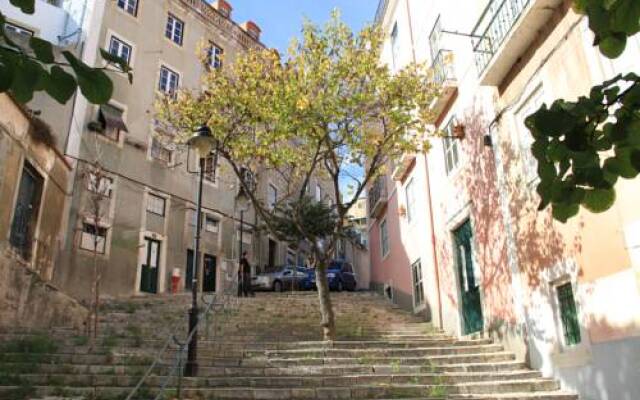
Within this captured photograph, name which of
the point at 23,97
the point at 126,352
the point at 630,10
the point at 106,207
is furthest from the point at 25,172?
the point at 630,10

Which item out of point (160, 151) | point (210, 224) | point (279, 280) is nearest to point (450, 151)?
point (279, 280)

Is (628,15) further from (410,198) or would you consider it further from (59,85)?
(410,198)

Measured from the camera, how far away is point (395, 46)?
69.3 ft

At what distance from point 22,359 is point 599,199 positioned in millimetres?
9661

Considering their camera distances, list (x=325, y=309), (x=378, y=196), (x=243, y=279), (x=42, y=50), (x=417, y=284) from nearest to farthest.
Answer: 1. (x=42, y=50)
2. (x=325, y=309)
3. (x=417, y=284)
4. (x=243, y=279)
5. (x=378, y=196)

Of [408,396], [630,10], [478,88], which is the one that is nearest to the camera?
[630,10]

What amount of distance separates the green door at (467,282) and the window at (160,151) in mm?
15210

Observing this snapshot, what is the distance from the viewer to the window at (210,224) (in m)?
26.5

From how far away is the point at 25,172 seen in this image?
15352 mm

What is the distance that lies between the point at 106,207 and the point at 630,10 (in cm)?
2186

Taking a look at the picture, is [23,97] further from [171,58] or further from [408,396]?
[171,58]

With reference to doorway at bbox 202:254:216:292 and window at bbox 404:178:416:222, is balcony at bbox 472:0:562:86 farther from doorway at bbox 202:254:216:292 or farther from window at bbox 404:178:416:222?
doorway at bbox 202:254:216:292

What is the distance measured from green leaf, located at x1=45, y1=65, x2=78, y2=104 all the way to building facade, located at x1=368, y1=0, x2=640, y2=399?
368 cm

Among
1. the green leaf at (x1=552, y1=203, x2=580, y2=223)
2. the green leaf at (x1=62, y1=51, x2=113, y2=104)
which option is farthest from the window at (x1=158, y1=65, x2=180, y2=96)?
the green leaf at (x1=552, y1=203, x2=580, y2=223)
